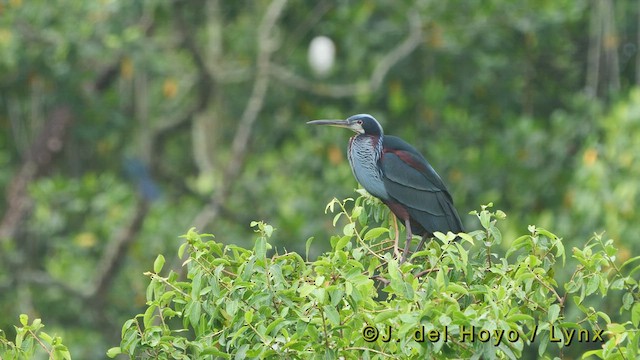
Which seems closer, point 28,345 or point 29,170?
point 28,345

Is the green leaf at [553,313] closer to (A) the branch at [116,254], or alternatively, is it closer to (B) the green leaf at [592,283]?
(B) the green leaf at [592,283]

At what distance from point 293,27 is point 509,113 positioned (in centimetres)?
181

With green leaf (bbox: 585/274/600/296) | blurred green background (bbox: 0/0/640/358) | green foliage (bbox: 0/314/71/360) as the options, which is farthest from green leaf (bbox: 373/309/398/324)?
blurred green background (bbox: 0/0/640/358)

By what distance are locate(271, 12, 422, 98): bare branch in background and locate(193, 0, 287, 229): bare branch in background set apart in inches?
4.7

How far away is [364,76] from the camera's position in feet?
32.1

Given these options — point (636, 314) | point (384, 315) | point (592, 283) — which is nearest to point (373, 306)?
point (384, 315)

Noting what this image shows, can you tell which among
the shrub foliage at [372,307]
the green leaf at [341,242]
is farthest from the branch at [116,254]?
the green leaf at [341,242]

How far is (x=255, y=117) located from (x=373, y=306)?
20.9ft

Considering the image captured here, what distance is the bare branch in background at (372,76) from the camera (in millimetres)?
9195

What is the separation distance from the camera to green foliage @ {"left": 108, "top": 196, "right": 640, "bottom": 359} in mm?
3066

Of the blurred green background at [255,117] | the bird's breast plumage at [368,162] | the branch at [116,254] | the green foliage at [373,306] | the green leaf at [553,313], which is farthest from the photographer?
the branch at [116,254]

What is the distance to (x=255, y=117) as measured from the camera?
376 inches

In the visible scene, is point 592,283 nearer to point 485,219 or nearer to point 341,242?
point 485,219

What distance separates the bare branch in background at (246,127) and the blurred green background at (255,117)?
0.02 m
